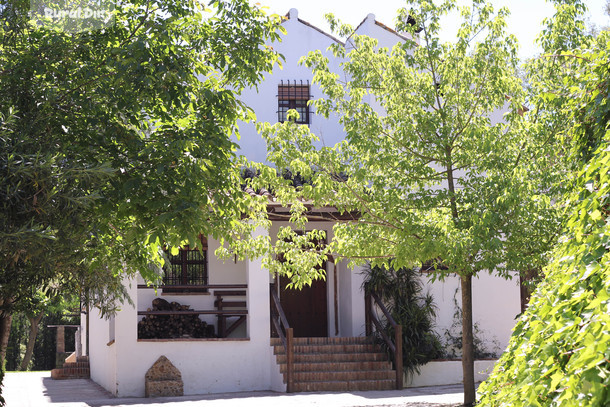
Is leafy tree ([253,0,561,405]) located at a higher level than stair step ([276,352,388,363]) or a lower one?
higher

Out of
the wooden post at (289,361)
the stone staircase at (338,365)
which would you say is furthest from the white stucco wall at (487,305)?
the wooden post at (289,361)

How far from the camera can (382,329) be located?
15.4m

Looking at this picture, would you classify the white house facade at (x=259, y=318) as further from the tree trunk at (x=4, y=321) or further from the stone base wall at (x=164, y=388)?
the tree trunk at (x=4, y=321)

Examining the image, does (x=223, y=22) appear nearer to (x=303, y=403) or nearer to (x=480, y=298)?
(x=303, y=403)

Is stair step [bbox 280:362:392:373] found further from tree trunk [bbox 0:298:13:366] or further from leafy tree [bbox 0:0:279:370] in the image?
leafy tree [bbox 0:0:279:370]

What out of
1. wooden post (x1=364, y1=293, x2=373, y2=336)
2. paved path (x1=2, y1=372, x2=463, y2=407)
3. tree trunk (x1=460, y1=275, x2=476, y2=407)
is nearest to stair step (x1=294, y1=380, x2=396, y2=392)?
paved path (x1=2, y1=372, x2=463, y2=407)

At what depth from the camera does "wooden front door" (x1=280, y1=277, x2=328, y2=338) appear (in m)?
17.7

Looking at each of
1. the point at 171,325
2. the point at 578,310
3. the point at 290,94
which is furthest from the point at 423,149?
the point at 290,94

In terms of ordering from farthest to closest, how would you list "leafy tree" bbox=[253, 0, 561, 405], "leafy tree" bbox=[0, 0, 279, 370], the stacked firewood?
the stacked firewood, "leafy tree" bbox=[253, 0, 561, 405], "leafy tree" bbox=[0, 0, 279, 370]

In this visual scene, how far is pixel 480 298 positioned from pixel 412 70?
7.62 meters

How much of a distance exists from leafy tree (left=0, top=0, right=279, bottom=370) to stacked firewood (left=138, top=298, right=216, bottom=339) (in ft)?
24.3

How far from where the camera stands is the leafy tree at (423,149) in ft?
33.1

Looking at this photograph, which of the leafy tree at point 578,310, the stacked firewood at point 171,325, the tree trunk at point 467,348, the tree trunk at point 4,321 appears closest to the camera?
the leafy tree at point 578,310

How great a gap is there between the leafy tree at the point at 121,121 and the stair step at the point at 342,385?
661 cm
